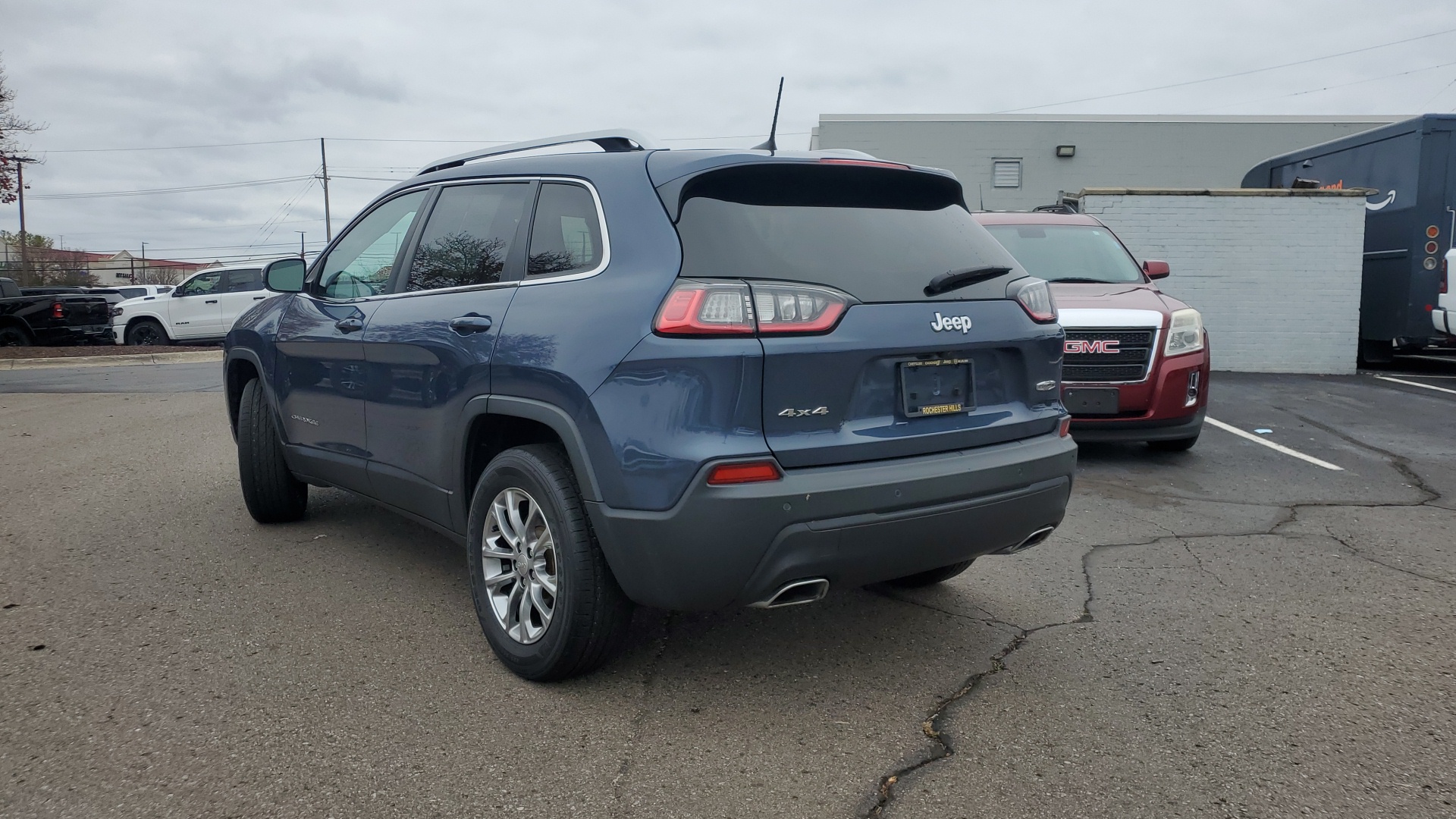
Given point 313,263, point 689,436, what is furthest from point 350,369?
point 689,436

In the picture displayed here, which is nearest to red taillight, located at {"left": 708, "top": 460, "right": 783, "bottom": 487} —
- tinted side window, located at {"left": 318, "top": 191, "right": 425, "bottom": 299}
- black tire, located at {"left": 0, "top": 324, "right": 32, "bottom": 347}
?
tinted side window, located at {"left": 318, "top": 191, "right": 425, "bottom": 299}

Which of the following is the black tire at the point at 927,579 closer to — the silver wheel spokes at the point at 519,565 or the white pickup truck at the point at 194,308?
the silver wheel spokes at the point at 519,565

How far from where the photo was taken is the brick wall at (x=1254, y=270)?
13.6m

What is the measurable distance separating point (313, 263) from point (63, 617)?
6.25 feet

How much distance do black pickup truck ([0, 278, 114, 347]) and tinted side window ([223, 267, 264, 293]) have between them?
2569mm

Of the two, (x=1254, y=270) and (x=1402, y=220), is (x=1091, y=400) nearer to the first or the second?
(x=1254, y=270)

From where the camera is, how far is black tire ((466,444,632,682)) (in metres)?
3.10

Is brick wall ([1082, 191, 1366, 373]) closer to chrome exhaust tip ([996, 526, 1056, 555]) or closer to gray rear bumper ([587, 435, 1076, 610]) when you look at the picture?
chrome exhaust tip ([996, 526, 1056, 555])

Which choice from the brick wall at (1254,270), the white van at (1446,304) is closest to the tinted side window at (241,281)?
the brick wall at (1254,270)

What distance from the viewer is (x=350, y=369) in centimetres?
439

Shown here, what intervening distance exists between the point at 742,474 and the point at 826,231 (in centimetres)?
84

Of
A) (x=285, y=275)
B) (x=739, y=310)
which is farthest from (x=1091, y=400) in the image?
(x=285, y=275)

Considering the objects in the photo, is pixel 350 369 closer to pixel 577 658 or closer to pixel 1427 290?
pixel 577 658

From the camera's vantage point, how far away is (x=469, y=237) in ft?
12.8
